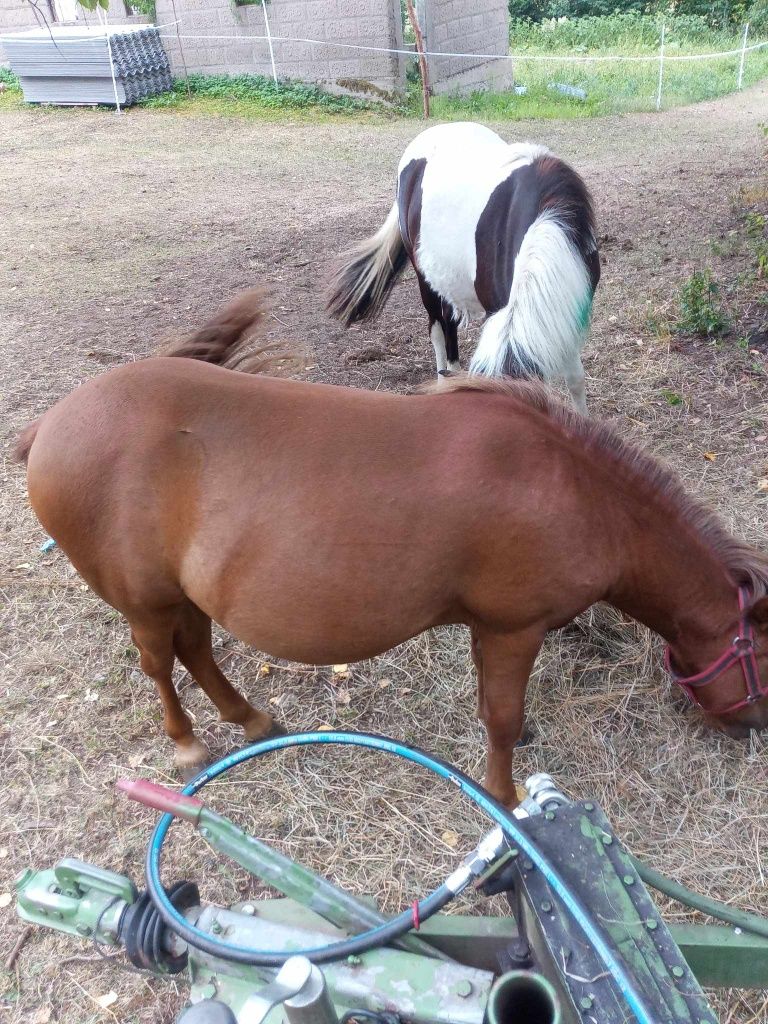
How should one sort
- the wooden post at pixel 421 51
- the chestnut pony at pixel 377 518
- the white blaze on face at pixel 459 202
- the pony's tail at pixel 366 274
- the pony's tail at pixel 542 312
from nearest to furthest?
1. the chestnut pony at pixel 377 518
2. the pony's tail at pixel 542 312
3. the white blaze on face at pixel 459 202
4. the pony's tail at pixel 366 274
5. the wooden post at pixel 421 51

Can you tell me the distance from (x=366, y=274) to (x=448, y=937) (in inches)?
162

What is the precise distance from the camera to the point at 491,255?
12.6ft

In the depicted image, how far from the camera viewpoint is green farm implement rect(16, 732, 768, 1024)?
42.3 inches

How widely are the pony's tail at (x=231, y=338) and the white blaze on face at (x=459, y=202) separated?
1.84m

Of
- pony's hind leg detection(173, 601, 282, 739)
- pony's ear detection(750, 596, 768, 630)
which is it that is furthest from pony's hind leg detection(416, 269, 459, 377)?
pony's ear detection(750, 596, 768, 630)

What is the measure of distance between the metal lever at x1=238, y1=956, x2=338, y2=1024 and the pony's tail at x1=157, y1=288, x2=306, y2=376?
1.91 metres

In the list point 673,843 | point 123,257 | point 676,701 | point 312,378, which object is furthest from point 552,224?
point 123,257

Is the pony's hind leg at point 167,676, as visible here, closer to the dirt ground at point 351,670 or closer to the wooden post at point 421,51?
the dirt ground at point 351,670

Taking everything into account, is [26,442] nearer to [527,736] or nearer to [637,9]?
[527,736]

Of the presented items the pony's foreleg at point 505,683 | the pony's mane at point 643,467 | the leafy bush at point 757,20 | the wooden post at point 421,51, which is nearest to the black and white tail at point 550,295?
the pony's mane at point 643,467

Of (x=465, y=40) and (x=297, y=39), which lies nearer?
(x=297, y=39)

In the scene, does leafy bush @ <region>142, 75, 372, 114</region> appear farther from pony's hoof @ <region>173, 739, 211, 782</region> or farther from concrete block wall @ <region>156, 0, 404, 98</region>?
pony's hoof @ <region>173, 739, 211, 782</region>

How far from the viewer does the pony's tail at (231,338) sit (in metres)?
2.52

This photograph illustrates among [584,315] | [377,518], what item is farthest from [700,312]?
[377,518]
